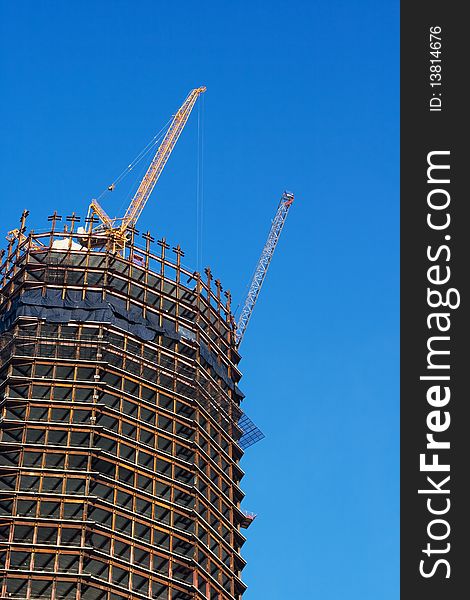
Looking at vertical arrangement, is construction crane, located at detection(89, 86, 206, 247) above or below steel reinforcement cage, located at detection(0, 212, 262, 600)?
above

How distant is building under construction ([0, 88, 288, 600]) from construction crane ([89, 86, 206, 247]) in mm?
971

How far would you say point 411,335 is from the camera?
55.3 meters

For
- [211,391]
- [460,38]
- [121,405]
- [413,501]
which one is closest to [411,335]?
[413,501]

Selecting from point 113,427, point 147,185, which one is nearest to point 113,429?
point 113,427

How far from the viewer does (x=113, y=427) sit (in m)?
112

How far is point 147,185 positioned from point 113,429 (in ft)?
163

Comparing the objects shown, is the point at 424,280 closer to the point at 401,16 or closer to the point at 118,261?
the point at 401,16

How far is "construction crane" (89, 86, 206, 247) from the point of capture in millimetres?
132625

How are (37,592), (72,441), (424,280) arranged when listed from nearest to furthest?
(424,280) < (37,592) < (72,441)

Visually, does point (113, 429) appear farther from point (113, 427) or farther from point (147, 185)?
point (147, 185)

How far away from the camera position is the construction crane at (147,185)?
132625 millimetres

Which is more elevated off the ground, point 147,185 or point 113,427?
point 147,185

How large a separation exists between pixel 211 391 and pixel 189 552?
1797 cm

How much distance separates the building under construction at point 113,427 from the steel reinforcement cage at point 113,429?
11 cm
